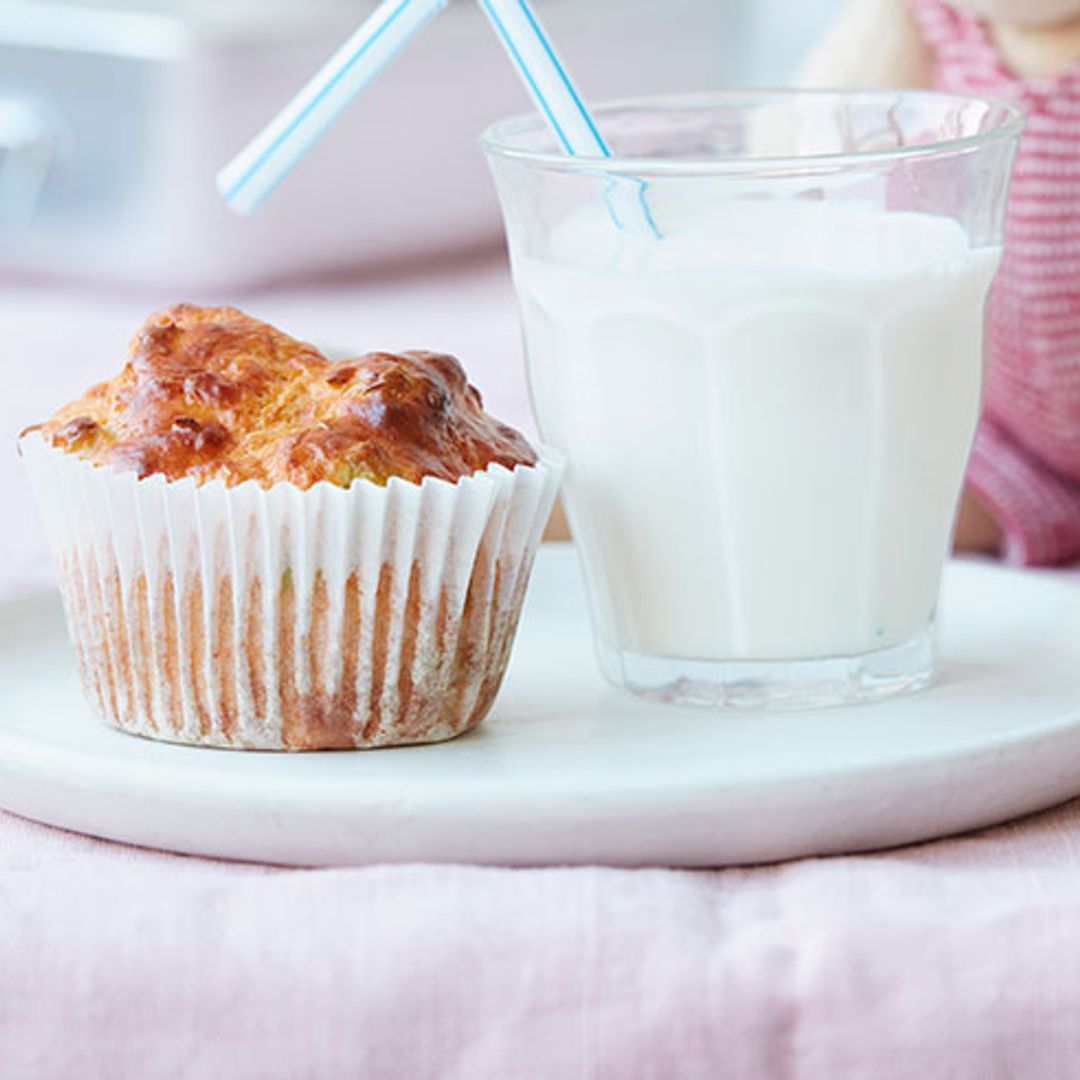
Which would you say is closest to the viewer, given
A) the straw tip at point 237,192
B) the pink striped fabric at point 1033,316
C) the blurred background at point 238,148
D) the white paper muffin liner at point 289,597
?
the white paper muffin liner at point 289,597

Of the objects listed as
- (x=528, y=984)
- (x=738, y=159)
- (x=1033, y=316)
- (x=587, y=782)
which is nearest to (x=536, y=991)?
(x=528, y=984)

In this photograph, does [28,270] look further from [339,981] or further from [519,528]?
[339,981]

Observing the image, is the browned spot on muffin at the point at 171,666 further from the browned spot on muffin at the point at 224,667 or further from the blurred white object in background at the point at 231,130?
the blurred white object in background at the point at 231,130

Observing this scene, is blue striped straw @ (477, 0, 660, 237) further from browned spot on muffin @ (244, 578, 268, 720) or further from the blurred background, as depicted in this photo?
the blurred background

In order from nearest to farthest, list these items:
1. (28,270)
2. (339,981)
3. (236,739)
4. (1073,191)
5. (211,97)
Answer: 1. (339,981)
2. (236,739)
3. (1073,191)
4. (211,97)
5. (28,270)

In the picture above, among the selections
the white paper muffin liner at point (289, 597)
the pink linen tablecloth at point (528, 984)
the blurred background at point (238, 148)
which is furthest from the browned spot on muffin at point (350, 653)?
the blurred background at point (238, 148)

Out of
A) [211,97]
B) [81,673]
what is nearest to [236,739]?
[81,673]
